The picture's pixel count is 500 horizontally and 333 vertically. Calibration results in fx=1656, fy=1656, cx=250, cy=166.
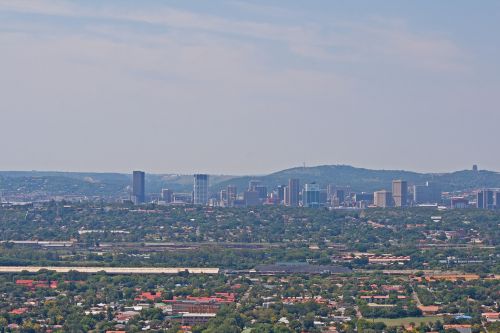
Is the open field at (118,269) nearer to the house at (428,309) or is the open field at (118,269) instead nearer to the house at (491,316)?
the house at (428,309)

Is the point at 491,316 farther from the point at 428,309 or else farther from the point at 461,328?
the point at 461,328

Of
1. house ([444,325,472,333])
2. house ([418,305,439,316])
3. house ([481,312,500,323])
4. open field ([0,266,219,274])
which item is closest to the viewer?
house ([444,325,472,333])

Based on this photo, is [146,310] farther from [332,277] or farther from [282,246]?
[282,246]

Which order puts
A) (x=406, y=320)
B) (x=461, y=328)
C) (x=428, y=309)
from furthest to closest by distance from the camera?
(x=428, y=309), (x=406, y=320), (x=461, y=328)

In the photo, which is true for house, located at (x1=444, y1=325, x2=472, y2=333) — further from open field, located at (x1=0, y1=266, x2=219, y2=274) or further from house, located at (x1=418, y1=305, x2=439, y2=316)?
open field, located at (x1=0, y1=266, x2=219, y2=274)

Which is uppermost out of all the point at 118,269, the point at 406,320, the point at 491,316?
the point at 118,269

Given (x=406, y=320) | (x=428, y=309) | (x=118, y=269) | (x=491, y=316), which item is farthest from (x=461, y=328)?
(x=118, y=269)

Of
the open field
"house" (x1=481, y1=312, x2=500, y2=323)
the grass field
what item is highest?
the open field

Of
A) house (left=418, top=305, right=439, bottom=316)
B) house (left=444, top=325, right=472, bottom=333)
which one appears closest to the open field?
house (left=418, top=305, right=439, bottom=316)

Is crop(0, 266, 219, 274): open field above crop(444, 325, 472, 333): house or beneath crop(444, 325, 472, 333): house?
above

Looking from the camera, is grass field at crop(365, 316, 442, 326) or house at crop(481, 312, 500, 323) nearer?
grass field at crop(365, 316, 442, 326)

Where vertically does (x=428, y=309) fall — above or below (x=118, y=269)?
below

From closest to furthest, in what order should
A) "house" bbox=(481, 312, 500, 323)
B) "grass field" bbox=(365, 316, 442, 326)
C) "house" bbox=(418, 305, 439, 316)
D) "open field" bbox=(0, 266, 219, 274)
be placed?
"grass field" bbox=(365, 316, 442, 326) < "house" bbox=(481, 312, 500, 323) < "house" bbox=(418, 305, 439, 316) < "open field" bbox=(0, 266, 219, 274)
